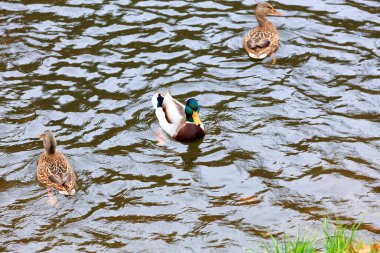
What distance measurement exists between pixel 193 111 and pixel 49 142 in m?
2.22

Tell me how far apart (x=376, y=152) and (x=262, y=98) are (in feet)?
7.27

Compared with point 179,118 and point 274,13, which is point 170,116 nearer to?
point 179,118

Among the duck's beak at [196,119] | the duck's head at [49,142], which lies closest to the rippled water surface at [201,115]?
the duck's beak at [196,119]

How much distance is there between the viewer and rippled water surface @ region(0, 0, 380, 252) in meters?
9.04

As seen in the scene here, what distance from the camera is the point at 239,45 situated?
13586 mm

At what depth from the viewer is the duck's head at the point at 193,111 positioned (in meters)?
11.1

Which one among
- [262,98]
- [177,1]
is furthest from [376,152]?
[177,1]

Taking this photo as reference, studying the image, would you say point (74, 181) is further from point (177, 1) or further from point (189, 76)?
point (177, 1)

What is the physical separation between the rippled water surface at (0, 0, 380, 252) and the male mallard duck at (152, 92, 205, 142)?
0.19 m

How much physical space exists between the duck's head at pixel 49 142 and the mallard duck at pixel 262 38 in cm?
442

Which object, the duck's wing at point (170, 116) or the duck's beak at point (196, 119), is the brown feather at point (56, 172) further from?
the duck's beak at point (196, 119)

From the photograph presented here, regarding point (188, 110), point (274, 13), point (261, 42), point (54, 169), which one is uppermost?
point (274, 13)

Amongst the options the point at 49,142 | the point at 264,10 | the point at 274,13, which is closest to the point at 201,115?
the point at 49,142

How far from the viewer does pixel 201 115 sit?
11672mm
